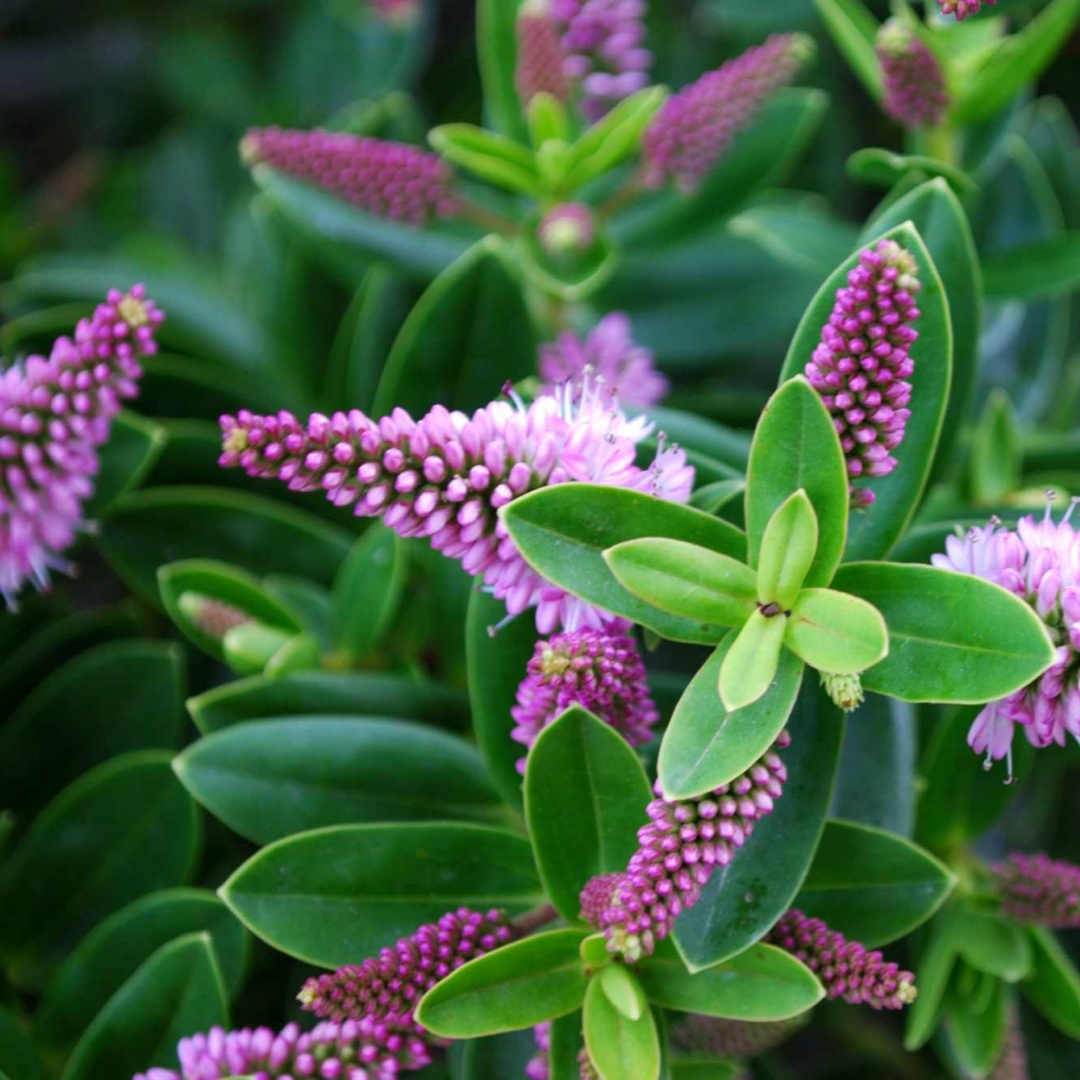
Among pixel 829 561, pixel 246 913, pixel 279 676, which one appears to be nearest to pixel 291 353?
pixel 279 676

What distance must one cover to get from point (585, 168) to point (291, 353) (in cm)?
56

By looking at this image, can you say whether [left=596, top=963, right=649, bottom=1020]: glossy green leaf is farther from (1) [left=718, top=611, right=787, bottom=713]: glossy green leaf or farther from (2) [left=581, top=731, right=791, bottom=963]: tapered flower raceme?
(1) [left=718, top=611, right=787, bottom=713]: glossy green leaf

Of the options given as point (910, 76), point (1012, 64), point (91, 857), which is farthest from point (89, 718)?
point (1012, 64)

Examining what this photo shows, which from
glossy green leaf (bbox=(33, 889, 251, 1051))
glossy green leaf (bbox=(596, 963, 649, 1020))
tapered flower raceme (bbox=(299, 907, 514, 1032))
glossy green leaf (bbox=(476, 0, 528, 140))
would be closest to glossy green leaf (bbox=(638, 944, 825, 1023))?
glossy green leaf (bbox=(596, 963, 649, 1020))

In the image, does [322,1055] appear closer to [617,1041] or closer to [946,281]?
[617,1041]

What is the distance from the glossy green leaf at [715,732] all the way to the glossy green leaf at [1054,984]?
0.52m

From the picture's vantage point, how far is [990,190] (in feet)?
5.73

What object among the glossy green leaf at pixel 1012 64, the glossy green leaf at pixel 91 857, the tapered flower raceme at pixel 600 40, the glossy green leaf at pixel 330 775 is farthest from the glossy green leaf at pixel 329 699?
the glossy green leaf at pixel 1012 64

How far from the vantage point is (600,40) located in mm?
1569

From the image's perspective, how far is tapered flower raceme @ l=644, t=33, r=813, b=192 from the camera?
55.6 inches

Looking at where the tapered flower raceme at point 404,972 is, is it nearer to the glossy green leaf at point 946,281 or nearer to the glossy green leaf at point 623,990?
the glossy green leaf at point 623,990

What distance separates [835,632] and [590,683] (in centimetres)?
18

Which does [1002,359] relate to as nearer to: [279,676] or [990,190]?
[990,190]

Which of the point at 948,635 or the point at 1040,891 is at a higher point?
the point at 948,635
